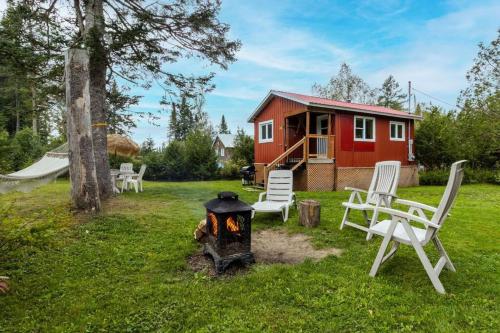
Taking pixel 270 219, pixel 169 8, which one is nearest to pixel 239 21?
pixel 169 8

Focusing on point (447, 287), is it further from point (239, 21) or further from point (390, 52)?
point (390, 52)

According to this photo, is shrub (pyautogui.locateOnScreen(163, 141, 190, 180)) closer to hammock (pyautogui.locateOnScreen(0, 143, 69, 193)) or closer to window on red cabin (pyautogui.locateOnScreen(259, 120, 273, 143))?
window on red cabin (pyautogui.locateOnScreen(259, 120, 273, 143))

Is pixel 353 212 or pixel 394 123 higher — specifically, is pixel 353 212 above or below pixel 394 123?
below

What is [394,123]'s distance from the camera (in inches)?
571

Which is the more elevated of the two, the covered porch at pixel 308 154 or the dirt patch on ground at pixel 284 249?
the covered porch at pixel 308 154

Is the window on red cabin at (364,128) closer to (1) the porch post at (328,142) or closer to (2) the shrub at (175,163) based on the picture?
(1) the porch post at (328,142)

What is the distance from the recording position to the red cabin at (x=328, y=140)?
12.2m

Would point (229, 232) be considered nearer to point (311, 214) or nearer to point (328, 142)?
point (311, 214)

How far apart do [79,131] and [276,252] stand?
4213mm

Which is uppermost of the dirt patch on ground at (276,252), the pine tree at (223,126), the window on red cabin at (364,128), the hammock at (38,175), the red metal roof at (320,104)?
the pine tree at (223,126)

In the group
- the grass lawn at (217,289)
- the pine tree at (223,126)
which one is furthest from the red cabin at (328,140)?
the pine tree at (223,126)

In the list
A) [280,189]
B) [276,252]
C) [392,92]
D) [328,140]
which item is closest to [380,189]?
[280,189]

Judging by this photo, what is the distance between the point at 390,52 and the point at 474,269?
820 inches

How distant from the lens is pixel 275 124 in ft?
46.9
